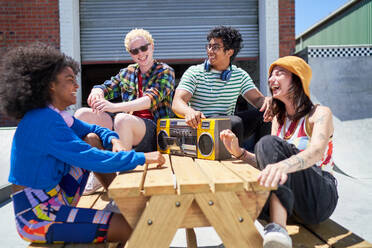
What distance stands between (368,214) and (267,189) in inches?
84.9

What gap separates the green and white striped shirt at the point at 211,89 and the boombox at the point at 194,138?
0.47 m

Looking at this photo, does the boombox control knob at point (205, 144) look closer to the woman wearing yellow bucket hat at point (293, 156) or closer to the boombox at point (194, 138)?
the boombox at point (194, 138)

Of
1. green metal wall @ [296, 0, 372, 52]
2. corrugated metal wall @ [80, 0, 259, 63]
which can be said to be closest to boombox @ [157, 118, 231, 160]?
corrugated metal wall @ [80, 0, 259, 63]

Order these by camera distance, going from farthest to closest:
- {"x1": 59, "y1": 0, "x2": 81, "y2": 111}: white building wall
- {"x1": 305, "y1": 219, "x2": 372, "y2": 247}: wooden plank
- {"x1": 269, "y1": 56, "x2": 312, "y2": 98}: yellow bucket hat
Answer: {"x1": 59, "y1": 0, "x2": 81, "y2": 111}: white building wall → {"x1": 269, "y1": 56, "x2": 312, "y2": 98}: yellow bucket hat → {"x1": 305, "y1": 219, "x2": 372, "y2": 247}: wooden plank

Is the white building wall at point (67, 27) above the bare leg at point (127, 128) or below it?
above

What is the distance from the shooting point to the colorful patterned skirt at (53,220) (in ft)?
4.14

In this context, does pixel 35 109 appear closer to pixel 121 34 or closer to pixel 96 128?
pixel 96 128

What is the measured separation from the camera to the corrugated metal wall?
5.89m

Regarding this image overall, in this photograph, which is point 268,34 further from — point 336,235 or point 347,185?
point 336,235

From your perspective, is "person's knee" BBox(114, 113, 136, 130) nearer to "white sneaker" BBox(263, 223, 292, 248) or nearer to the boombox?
the boombox

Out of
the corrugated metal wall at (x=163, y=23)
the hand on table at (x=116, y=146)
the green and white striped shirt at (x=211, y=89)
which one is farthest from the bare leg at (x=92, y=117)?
the corrugated metal wall at (x=163, y=23)

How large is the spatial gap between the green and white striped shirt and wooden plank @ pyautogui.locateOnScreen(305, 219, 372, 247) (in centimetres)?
115

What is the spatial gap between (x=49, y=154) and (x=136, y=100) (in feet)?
3.05

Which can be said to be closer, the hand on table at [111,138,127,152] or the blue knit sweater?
the blue knit sweater
